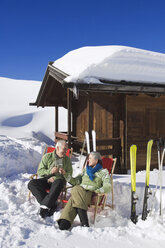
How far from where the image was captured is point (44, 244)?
9.87 feet

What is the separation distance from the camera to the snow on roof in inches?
243

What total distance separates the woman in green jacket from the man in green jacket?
286 mm

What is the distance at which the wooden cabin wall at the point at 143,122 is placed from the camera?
23.7 feet

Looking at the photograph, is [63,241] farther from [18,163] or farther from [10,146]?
[10,146]

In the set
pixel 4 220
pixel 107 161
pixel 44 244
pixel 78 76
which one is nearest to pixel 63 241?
pixel 44 244

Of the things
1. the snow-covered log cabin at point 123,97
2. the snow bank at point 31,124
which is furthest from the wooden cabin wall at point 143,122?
the snow bank at point 31,124

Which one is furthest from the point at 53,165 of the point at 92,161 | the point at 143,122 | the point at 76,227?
the point at 143,122

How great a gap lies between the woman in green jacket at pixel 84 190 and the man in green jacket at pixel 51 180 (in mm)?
286

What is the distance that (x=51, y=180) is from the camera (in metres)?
4.21

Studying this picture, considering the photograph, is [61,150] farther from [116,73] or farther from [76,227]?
[116,73]

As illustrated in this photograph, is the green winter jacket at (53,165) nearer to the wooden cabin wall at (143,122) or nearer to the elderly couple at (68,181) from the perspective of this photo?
the elderly couple at (68,181)

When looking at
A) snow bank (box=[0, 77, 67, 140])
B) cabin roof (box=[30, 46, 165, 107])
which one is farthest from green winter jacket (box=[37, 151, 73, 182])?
snow bank (box=[0, 77, 67, 140])

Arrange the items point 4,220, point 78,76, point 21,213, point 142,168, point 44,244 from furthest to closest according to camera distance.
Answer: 1. point 142,168
2. point 78,76
3. point 21,213
4. point 4,220
5. point 44,244

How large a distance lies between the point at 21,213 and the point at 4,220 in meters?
0.37
